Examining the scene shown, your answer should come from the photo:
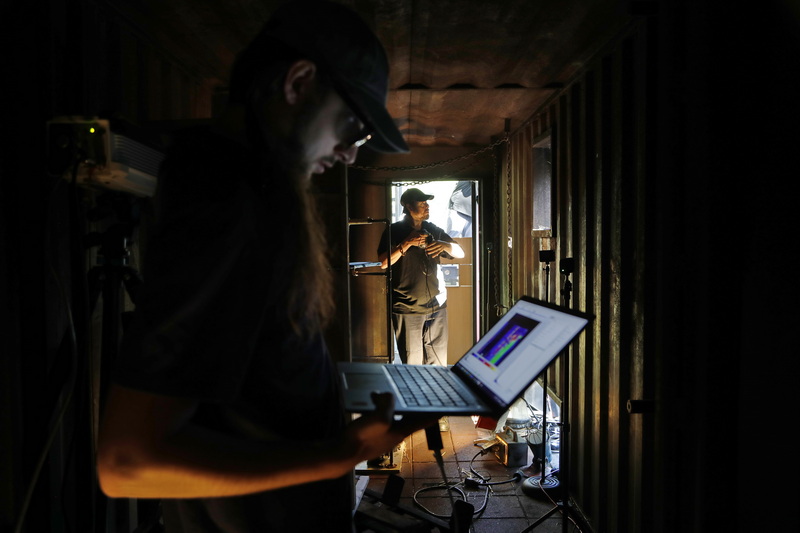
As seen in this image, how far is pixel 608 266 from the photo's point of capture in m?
2.54

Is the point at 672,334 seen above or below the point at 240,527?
above

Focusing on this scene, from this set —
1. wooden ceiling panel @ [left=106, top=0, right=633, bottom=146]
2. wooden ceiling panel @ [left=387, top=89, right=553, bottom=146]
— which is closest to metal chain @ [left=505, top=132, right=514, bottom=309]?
wooden ceiling panel @ [left=387, top=89, right=553, bottom=146]

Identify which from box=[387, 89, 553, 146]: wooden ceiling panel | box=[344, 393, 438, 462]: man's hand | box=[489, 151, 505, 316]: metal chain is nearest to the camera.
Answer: box=[344, 393, 438, 462]: man's hand

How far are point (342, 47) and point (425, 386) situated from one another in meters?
0.83

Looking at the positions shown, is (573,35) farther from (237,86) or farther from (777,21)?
(237,86)

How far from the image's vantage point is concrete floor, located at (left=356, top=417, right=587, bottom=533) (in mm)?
2516

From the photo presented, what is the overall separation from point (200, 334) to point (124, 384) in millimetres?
100

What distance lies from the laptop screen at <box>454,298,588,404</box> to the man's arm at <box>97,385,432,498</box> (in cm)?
52

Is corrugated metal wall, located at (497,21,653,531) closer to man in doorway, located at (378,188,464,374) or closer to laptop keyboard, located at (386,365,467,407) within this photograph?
laptop keyboard, located at (386,365,467,407)

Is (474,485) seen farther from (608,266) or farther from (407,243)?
(407,243)

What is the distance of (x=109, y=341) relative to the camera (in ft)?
4.54

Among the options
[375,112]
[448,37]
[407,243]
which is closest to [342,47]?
[375,112]

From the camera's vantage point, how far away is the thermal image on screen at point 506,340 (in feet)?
4.69

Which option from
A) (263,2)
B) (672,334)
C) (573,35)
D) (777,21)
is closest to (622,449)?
(672,334)
